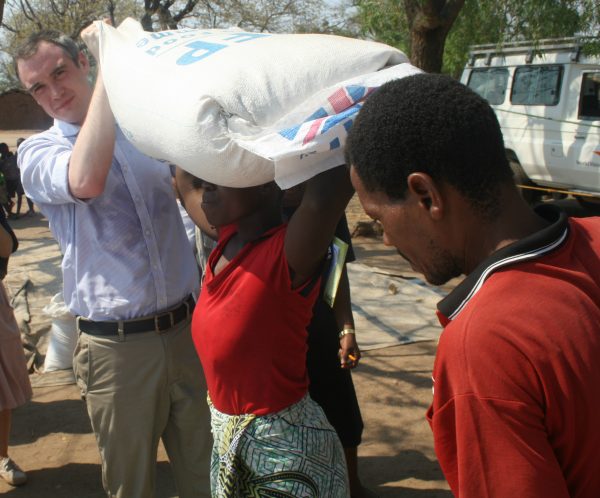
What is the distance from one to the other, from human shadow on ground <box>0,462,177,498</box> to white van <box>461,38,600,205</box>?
23.5 ft

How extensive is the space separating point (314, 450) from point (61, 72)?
1.42 m

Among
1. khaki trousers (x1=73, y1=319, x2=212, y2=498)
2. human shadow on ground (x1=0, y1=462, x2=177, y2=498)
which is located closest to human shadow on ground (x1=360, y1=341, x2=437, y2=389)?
human shadow on ground (x1=0, y1=462, x2=177, y2=498)

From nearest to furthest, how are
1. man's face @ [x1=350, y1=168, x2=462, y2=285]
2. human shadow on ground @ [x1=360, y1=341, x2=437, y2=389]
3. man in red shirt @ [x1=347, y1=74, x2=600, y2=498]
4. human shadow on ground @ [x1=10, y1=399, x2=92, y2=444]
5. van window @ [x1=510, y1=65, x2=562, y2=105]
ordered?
man in red shirt @ [x1=347, y1=74, x2=600, y2=498] → man's face @ [x1=350, y1=168, x2=462, y2=285] → human shadow on ground @ [x1=10, y1=399, x2=92, y2=444] → human shadow on ground @ [x1=360, y1=341, x2=437, y2=389] → van window @ [x1=510, y1=65, x2=562, y2=105]

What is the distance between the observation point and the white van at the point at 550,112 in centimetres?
914

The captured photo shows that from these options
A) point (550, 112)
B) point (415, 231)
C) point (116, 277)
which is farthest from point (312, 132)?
point (550, 112)

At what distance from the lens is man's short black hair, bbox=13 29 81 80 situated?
219cm

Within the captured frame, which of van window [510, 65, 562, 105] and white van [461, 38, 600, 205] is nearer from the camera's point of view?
white van [461, 38, 600, 205]

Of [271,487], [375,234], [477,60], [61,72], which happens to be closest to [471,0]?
[477,60]

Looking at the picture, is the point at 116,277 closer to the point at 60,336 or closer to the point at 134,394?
the point at 134,394

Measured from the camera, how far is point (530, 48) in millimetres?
9867

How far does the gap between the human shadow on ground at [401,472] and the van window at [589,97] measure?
716 cm

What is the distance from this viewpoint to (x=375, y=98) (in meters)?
1.12

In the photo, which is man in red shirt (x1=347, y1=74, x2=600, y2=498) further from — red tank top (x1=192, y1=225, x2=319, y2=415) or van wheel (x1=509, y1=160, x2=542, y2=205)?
van wheel (x1=509, y1=160, x2=542, y2=205)

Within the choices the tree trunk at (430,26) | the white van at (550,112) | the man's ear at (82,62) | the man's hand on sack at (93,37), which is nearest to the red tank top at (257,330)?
the man's hand on sack at (93,37)
